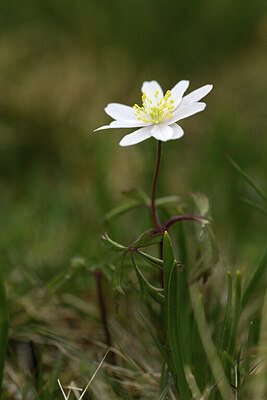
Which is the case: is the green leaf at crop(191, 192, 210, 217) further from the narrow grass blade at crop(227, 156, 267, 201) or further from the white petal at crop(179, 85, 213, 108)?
the white petal at crop(179, 85, 213, 108)

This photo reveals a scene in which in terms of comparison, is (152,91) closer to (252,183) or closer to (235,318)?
(252,183)

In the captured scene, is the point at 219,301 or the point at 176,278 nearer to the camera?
the point at 176,278

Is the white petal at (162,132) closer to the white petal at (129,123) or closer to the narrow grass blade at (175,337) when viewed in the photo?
the white petal at (129,123)

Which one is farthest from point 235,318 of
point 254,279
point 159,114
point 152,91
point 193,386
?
point 152,91

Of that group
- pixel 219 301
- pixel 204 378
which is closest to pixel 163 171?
pixel 219 301

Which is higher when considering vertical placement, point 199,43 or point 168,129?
point 199,43

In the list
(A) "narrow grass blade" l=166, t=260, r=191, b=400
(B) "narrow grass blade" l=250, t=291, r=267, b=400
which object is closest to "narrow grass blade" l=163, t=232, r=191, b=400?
(A) "narrow grass blade" l=166, t=260, r=191, b=400

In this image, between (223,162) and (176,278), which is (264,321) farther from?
(223,162)
